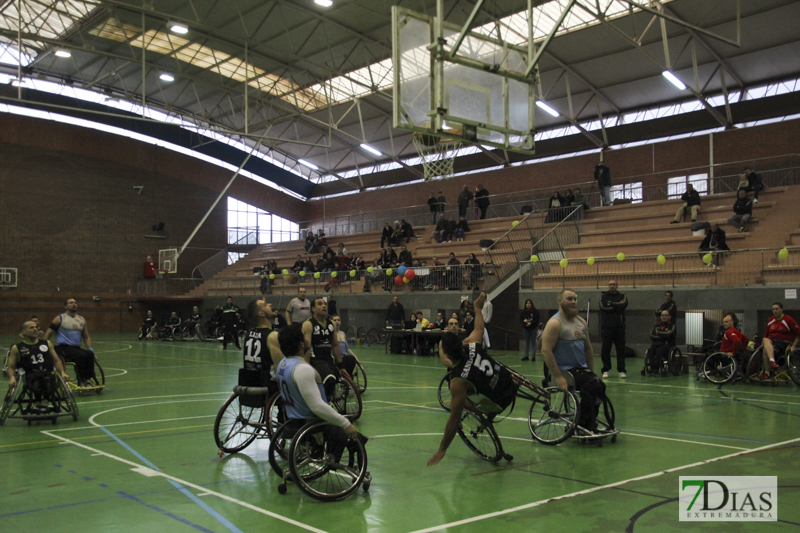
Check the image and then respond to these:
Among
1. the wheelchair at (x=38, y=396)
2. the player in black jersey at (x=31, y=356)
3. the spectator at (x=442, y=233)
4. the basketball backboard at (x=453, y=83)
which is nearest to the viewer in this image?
the wheelchair at (x=38, y=396)

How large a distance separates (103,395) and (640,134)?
26.3 meters

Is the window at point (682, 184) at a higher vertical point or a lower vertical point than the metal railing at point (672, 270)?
higher

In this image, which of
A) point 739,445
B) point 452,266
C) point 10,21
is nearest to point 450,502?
point 739,445

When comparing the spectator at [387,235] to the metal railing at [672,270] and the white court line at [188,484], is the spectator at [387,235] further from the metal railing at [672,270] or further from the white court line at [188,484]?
the white court line at [188,484]

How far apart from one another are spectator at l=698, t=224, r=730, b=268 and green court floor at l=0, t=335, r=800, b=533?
842 cm

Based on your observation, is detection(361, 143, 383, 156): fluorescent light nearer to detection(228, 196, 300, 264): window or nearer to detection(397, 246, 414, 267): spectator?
detection(228, 196, 300, 264): window

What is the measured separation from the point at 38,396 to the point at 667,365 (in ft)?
42.7

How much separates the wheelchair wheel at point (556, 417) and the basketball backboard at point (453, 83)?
5.81 m

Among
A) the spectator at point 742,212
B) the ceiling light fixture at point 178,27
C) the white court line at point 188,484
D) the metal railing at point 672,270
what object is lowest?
the white court line at point 188,484

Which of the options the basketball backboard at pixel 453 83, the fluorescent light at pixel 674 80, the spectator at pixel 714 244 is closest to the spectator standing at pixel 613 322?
the basketball backboard at pixel 453 83

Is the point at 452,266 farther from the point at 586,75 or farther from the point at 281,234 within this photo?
the point at 281,234

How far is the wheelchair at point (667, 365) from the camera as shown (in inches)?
623

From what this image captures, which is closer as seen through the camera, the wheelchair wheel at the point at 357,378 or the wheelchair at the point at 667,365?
the wheelchair wheel at the point at 357,378

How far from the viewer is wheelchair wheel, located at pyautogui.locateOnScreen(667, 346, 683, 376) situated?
1600 centimetres
